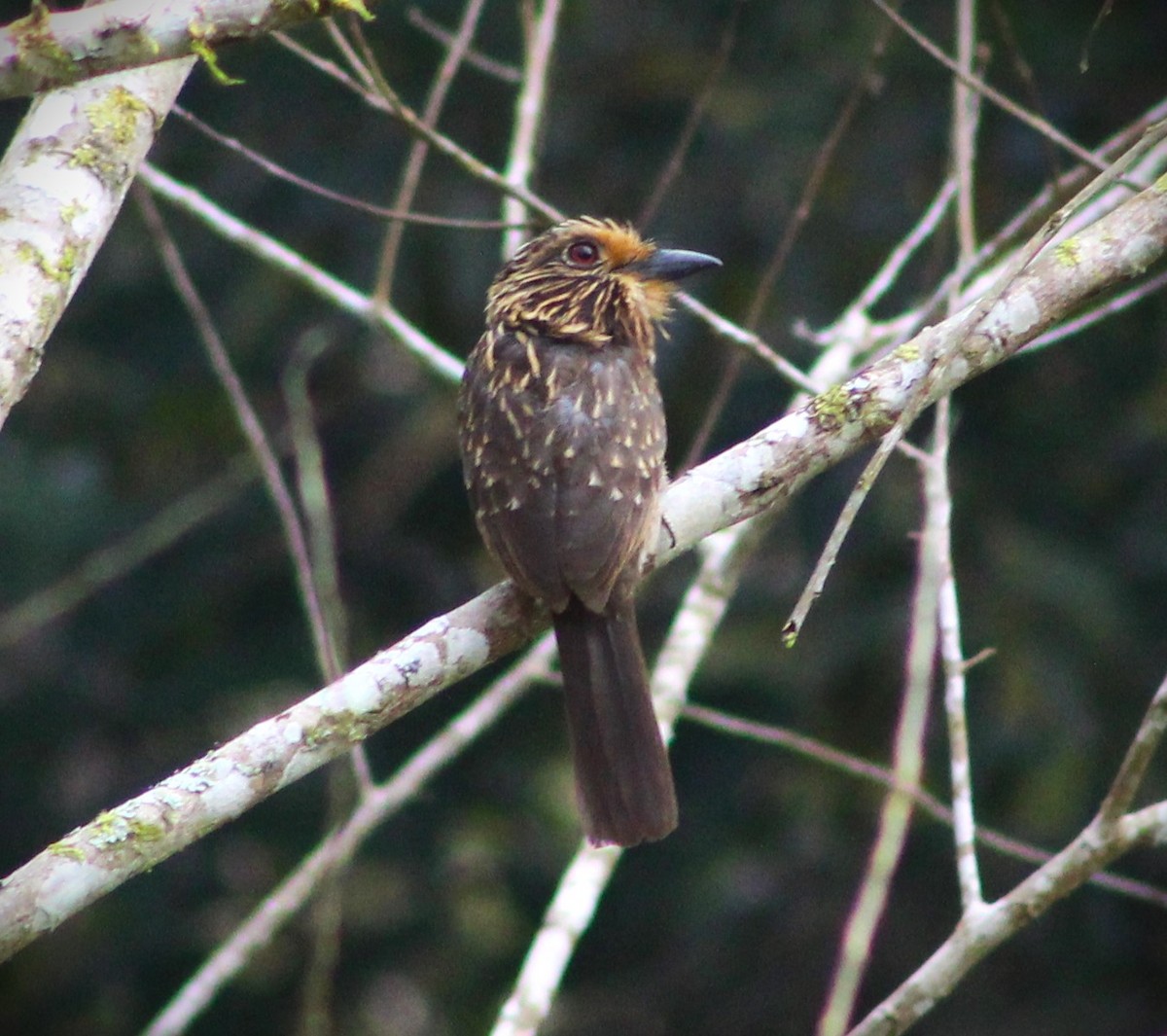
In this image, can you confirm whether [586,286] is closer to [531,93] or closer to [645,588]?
[531,93]

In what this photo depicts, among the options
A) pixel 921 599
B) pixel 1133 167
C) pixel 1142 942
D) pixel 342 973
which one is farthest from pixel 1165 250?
pixel 342 973

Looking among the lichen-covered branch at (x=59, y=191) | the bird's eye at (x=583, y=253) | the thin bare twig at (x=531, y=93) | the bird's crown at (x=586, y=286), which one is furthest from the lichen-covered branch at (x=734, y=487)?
the thin bare twig at (x=531, y=93)

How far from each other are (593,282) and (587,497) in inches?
31.8

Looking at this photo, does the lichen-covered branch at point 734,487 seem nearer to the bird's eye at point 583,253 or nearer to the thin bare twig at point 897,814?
the thin bare twig at point 897,814

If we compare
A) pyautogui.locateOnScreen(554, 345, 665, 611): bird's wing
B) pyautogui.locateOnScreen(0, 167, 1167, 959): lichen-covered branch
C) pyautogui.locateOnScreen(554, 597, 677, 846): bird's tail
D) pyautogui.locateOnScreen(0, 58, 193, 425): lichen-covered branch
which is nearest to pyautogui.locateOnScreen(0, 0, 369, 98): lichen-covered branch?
pyautogui.locateOnScreen(0, 58, 193, 425): lichen-covered branch

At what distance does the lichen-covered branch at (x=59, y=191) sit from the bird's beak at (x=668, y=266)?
131cm

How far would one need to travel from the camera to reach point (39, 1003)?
571cm

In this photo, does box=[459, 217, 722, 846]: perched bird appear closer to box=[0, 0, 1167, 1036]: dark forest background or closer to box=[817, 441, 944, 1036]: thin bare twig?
box=[817, 441, 944, 1036]: thin bare twig

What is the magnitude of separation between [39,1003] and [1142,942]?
11.4ft

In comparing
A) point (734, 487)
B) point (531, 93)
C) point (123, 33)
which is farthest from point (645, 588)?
point (123, 33)

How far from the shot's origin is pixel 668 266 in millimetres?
3914

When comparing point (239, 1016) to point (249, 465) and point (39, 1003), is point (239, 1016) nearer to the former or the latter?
point (39, 1003)

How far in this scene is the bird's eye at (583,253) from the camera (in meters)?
3.96

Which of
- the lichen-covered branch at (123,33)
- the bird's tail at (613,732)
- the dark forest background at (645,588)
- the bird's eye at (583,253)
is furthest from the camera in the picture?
the dark forest background at (645,588)
